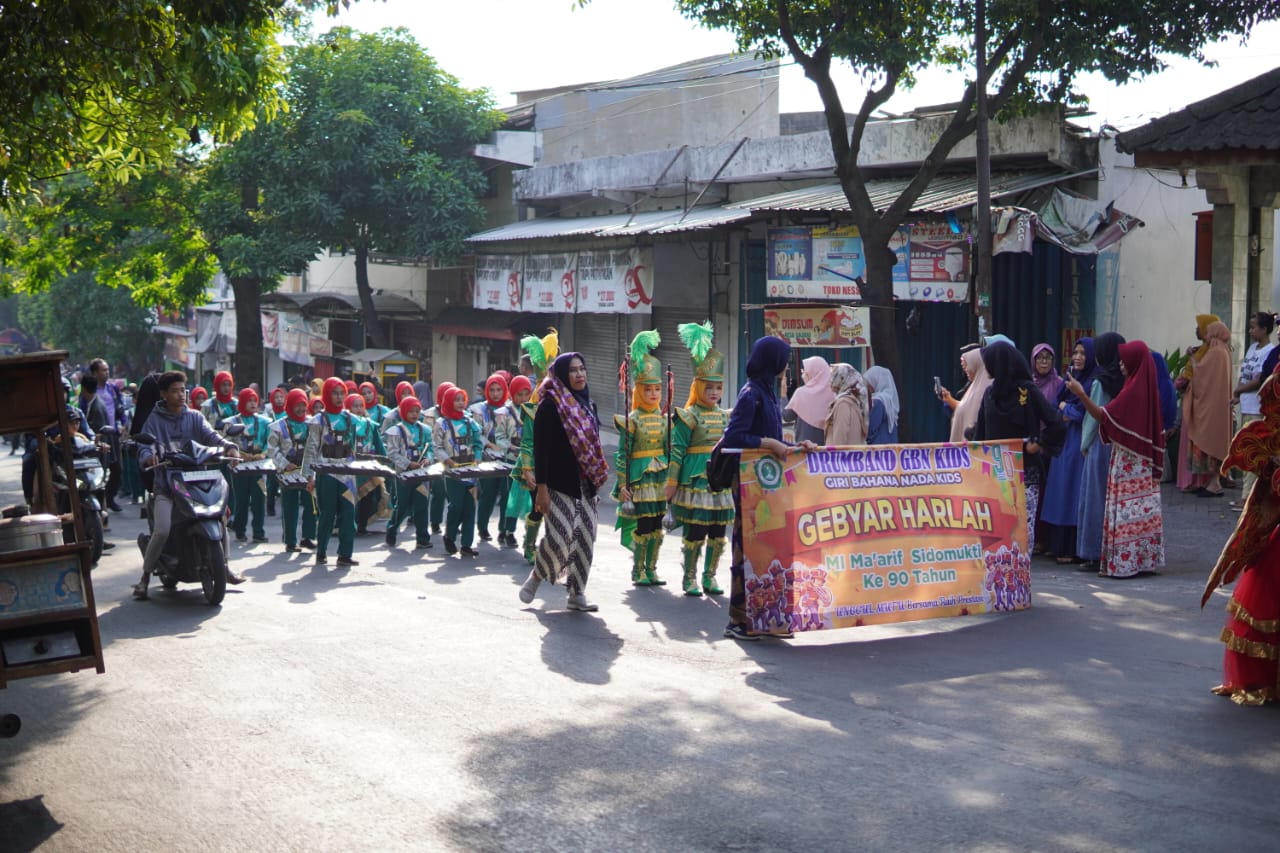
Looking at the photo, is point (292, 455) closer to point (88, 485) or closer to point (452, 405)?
point (452, 405)

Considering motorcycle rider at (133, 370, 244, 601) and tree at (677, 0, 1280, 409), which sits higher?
tree at (677, 0, 1280, 409)

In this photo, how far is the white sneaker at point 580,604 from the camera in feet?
32.4

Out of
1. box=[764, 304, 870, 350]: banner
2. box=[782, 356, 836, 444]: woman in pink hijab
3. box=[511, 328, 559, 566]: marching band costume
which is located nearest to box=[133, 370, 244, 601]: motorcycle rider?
box=[511, 328, 559, 566]: marching band costume

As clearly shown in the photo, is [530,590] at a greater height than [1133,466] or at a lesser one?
lesser

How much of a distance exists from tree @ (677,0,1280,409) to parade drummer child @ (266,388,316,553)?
6.52m

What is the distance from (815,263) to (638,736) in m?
14.1

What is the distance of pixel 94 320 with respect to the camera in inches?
1813

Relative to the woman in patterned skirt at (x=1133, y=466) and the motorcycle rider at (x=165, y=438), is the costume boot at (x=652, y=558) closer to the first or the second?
the motorcycle rider at (x=165, y=438)

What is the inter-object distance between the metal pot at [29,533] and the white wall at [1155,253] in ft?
45.2

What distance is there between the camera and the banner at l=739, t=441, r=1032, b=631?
8492 mm

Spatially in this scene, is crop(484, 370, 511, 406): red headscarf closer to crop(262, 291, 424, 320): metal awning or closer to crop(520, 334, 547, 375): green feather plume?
crop(520, 334, 547, 375): green feather plume

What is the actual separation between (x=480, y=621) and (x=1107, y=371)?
5.47 m

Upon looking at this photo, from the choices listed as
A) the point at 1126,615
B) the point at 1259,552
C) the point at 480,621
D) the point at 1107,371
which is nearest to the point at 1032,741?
the point at 1259,552

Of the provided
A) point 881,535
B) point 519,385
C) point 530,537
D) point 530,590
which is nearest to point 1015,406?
point 881,535
